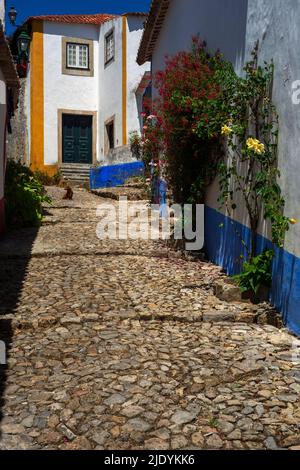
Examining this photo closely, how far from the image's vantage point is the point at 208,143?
721cm

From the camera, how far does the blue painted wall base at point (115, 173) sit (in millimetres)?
17986

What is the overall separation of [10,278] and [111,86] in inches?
607

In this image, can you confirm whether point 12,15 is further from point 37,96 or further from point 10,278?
point 10,278

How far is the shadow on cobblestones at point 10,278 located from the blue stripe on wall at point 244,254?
251 cm

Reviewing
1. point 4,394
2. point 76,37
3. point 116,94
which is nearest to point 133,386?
point 4,394

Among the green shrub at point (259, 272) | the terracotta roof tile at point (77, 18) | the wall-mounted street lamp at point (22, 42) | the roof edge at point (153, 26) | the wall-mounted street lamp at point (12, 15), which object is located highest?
the terracotta roof tile at point (77, 18)

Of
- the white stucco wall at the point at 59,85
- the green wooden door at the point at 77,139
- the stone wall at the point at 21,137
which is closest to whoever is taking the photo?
the white stucco wall at the point at 59,85

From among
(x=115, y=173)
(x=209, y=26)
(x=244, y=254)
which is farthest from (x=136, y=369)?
(x=115, y=173)

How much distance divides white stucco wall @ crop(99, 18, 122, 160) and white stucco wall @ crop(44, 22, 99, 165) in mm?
500

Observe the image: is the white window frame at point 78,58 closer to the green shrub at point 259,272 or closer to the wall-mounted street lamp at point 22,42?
the wall-mounted street lamp at point 22,42

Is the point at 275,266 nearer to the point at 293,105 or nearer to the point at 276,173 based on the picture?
the point at 276,173

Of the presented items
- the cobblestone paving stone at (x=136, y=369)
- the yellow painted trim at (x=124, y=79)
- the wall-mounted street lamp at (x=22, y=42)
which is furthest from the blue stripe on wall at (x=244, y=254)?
the yellow painted trim at (x=124, y=79)

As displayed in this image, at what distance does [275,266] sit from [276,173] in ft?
2.99

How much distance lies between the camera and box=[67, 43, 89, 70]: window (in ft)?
70.3
